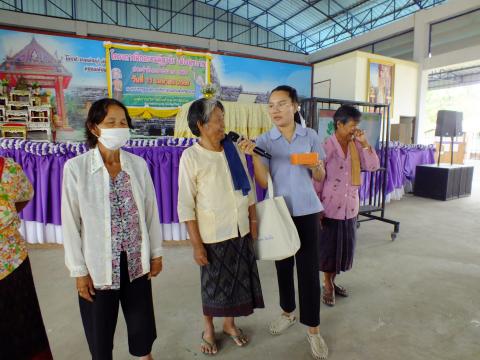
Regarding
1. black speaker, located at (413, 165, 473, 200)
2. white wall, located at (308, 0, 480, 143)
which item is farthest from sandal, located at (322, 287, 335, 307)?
white wall, located at (308, 0, 480, 143)

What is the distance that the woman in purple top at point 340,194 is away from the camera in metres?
2.12

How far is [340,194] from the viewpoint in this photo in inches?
83.0

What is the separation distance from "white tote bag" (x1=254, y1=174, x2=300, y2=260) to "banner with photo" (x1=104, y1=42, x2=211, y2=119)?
654 cm

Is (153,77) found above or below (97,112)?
above

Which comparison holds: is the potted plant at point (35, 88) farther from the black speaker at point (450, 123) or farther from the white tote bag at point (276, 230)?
the black speaker at point (450, 123)

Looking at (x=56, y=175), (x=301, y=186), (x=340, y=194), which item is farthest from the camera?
(x=56, y=175)

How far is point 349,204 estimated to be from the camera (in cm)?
214

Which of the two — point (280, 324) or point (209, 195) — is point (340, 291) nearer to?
point (280, 324)

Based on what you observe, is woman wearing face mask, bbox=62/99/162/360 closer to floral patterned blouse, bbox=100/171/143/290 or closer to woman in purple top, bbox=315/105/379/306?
floral patterned blouse, bbox=100/171/143/290

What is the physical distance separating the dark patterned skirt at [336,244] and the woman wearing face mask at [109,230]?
1280mm

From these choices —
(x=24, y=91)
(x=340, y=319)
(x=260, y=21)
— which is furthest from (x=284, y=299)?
(x=260, y=21)

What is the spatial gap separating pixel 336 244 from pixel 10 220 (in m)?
1.89

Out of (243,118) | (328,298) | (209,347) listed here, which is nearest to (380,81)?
(243,118)

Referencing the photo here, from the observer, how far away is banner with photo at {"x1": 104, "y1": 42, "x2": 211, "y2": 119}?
7098 mm
